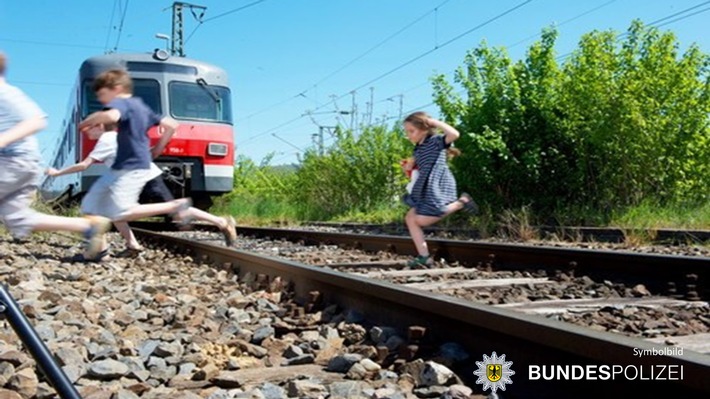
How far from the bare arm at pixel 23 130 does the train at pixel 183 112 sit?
9330 millimetres

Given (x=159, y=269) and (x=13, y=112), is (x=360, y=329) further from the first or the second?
(x=159, y=269)

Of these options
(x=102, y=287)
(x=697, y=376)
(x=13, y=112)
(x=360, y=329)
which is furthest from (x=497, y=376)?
(x=102, y=287)

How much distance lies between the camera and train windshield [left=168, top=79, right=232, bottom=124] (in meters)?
13.4

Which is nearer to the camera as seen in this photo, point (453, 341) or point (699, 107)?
point (453, 341)

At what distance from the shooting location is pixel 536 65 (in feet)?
44.6

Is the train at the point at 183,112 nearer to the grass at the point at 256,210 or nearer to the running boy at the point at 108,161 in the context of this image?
the running boy at the point at 108,161

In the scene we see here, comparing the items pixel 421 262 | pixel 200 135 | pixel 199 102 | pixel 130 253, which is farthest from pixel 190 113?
pixel 421 262

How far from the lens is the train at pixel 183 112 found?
1271 centimetres

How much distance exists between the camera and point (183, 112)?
13453 mm

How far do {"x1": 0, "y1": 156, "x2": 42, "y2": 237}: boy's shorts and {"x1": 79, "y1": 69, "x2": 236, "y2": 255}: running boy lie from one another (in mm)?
1841

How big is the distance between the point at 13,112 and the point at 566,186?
10822mm

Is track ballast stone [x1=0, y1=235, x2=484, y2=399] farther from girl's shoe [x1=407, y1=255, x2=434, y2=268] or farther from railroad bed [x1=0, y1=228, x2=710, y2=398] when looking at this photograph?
girl's shoe [x1=407, y1=255, x2=434, y2=268]

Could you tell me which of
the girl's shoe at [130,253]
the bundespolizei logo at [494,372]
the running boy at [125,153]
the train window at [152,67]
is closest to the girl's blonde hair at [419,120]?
the running boy at [125,153]

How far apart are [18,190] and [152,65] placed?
1000cm
